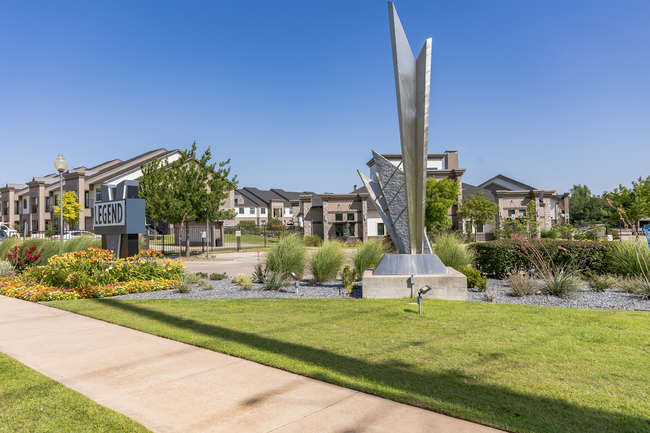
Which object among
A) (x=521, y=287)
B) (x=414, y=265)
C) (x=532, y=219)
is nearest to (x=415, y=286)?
(x=414, y=265)

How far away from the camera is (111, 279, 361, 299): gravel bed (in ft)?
34.1

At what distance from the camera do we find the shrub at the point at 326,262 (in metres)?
12.3

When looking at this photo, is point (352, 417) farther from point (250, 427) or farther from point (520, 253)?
point (520, 253)

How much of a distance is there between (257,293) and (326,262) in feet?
7.69

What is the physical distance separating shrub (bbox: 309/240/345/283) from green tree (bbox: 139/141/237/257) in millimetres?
16583

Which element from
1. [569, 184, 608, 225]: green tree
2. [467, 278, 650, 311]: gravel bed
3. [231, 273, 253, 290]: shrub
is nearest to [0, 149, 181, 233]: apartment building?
[231, 273, 253, 290]: shrub

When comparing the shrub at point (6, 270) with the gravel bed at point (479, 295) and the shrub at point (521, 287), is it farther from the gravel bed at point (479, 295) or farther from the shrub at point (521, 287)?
the shrub at point (521, 287)

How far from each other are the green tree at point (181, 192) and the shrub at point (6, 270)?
446 inches

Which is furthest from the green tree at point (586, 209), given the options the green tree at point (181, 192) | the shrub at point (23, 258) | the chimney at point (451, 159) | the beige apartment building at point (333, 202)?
the shrub at point (23, 258)

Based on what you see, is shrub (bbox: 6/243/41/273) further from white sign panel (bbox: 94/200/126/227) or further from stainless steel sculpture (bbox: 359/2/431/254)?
stainless steel sculpture (bbox: 359/2/431/254)

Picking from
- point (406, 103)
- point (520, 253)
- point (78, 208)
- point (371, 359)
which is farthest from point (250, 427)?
point (78, 208)

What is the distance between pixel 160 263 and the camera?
13359mm

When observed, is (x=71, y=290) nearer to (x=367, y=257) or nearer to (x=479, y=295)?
(x=367, y=257)

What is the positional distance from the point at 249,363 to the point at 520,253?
8.95 m
